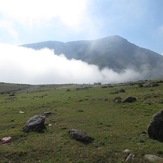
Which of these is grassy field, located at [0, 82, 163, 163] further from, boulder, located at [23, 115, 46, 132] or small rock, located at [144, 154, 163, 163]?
boulder, located at [23, 115, 46, 132]

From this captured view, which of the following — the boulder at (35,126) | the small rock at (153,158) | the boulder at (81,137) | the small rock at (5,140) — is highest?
the boulder at (35,126)

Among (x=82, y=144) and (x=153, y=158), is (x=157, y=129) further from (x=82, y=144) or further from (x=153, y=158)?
(x=82, y=144)

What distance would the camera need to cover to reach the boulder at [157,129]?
29625 mm

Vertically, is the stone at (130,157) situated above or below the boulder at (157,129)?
below

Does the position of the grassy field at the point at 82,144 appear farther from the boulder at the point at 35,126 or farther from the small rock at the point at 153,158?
the boulder at the point at 35,126

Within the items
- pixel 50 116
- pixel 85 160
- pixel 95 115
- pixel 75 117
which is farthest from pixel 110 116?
pixel 85 160

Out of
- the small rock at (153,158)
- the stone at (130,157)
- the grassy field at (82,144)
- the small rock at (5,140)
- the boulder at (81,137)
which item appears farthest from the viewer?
the small rock at (5,140)

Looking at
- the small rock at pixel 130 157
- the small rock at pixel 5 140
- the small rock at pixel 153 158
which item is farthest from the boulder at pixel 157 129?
the small rock at pixel 5 140

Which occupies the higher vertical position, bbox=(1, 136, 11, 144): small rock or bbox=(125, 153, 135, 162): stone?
bbox=(1, 136, 11, 144): small rock

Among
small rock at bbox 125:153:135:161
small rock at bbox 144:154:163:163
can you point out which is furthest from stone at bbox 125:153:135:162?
small rock at bbox 144:154:163:163

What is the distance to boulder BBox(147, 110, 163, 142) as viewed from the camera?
97.2 ft

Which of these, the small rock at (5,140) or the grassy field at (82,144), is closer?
the grassy field at (82,144)

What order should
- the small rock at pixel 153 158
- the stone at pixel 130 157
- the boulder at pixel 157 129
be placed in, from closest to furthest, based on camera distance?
the small rock at pixel 153 158
the stone at pixel 130 157
the boulder at pixel 157 129

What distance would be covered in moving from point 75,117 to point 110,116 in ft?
17.5
